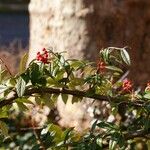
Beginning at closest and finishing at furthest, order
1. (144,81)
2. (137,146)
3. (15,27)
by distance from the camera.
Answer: (137,146)
(144,81)
(15,27)

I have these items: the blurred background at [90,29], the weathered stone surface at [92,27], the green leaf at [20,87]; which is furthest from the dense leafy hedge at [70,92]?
the weathered stone surface at [92,27]

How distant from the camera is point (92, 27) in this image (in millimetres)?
4504

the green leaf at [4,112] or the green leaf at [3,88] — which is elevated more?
the green leaf at [3,88]

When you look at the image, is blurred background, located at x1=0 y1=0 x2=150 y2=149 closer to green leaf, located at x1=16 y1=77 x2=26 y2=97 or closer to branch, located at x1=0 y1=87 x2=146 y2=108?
branch, located at x1=0 y1=87 x2=146 y2=108

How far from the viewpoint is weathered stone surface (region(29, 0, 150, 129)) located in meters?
4.46

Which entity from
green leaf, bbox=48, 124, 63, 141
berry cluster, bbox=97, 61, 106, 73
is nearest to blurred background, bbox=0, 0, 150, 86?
green leaf, bbox=48, 124, 63, 141

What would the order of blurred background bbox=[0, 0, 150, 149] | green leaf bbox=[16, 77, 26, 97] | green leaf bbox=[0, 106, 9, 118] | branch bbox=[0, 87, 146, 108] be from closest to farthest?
green leaf bbox=[16, 77, 26, 97] → branch bbox=[0, 87, 146, 108] → green leaf bbox=[0, 106, 9, 118] → blurred background bbox=[0, 0, 150, 149]

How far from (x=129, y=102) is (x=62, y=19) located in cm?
252

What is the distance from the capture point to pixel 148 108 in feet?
6.56

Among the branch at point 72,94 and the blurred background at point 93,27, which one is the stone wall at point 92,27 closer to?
the blurred background at point 93,27

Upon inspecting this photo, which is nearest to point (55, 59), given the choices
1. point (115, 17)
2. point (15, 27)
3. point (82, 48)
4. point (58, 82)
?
point (58, 82)

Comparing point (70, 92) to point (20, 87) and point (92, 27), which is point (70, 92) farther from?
point (92, 27)

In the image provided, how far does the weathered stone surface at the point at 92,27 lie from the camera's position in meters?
4.46

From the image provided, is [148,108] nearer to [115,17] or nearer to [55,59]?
[55,59]
